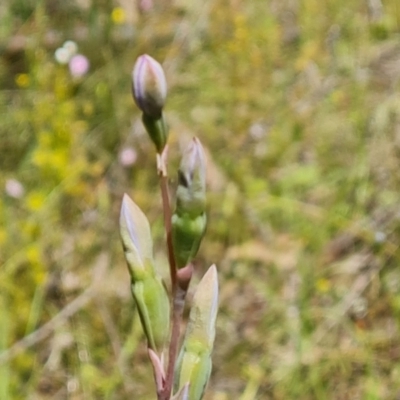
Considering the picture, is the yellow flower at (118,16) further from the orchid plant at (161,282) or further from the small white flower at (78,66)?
the orchid plant at (161,282)

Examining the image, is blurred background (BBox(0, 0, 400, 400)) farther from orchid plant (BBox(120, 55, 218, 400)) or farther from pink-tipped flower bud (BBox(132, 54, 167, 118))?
pink-tipped flower bud (BBox(132, 54, 167, 118))

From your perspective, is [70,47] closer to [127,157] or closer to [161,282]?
[127,157]

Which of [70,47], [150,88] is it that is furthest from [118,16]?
[150,88]

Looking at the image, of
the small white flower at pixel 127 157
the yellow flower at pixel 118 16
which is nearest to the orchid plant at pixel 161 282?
the small white flower at pixel 127 157

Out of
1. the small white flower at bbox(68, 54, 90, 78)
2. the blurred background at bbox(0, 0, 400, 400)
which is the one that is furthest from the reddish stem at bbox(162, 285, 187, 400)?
the small white flower at bbox(68, 54, 90, 78)

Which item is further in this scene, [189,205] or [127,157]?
[127,157]

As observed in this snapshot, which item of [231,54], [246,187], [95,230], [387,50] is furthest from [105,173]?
[387,50]

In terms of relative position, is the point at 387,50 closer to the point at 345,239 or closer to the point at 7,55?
the point at 345,239
